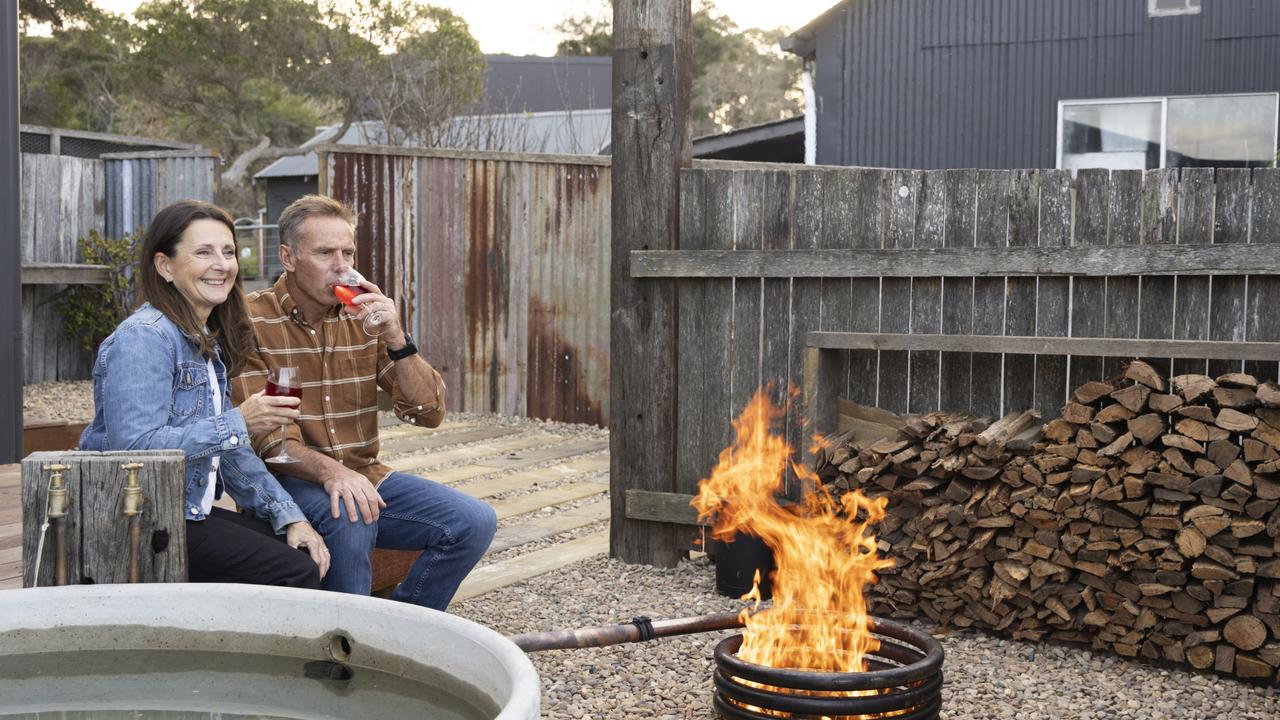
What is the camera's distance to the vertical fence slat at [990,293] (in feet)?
15.7

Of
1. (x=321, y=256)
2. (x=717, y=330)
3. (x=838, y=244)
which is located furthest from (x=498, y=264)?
(x=321, y=256)

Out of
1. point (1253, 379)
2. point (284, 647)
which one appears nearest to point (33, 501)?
point (284, 647)

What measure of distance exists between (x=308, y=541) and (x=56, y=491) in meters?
0.78

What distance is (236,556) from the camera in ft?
10.5

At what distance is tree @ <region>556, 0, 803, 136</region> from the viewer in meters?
34.4

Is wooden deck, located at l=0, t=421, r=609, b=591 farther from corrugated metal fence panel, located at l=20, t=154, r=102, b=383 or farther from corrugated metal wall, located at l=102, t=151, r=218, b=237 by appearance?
corrugated metal wall, located at l=102, t=151, r=218, b=237

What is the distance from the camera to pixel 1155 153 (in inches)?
527

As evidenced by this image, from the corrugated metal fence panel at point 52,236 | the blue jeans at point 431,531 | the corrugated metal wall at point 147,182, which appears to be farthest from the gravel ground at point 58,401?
the blue jeans at point 431,531

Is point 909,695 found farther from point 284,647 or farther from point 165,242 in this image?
point 165,242

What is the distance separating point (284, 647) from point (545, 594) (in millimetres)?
2560

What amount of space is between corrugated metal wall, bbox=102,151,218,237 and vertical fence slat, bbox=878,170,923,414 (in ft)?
31.4

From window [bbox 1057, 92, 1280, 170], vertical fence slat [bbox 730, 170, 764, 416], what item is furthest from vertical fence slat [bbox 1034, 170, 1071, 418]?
window [bbox 1057, 92, 1280, 170]

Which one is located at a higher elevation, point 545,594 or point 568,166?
point 568,166

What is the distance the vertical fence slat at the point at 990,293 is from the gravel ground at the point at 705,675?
3.00 ft
